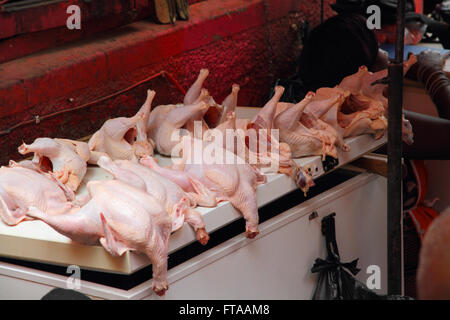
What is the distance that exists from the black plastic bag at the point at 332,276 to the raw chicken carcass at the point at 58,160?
3.04 feet

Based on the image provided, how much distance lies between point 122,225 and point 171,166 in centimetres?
50

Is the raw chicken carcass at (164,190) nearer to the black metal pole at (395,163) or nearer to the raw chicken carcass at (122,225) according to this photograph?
the raw chicken carcass at (122,225)

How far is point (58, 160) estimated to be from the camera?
209 cm

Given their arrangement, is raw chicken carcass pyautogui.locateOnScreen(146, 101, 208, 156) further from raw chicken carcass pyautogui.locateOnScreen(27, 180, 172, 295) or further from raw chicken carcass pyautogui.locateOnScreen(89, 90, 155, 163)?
raw chicken carcass pyautogui.locateOnScreen(27, 180, 172, 295)

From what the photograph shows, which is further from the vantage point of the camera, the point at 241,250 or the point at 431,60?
the point at 431,60

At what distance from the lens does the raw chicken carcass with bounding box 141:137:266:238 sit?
6.54ft

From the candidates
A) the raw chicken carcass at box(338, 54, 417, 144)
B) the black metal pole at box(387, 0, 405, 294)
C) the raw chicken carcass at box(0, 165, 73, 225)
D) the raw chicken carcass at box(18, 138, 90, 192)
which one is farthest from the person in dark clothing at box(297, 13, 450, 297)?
the raw chicken carcass at box(0, 165, 73, 225)

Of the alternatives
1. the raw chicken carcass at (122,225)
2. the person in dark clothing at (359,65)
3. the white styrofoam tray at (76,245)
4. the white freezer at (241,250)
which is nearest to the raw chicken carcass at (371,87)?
the white freezer at (241,250)

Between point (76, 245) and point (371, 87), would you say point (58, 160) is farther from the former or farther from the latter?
point (371, 87)

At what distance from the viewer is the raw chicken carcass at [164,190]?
183 cm

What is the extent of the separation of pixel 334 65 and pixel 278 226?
1.44m

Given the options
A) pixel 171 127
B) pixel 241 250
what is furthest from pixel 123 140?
pixel 241 250

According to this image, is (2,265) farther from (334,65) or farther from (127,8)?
(334,65)

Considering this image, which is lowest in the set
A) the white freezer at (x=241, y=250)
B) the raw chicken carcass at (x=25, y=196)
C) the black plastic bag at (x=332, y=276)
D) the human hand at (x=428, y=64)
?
the black plastic bag at (x=332, y=276)
